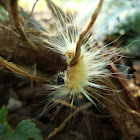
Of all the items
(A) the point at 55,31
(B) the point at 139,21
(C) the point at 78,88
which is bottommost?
(C) the point at 78,88

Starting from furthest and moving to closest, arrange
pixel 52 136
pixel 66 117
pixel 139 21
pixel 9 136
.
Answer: pixel 139 21, pixel 66 117, pixel 52 136, pixel 9 136

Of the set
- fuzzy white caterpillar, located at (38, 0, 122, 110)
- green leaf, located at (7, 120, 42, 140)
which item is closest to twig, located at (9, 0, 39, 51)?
fuzzy white caterpillar, located at (38, 0, 122, 110)

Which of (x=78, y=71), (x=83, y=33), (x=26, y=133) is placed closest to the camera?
(x=83, y=33)

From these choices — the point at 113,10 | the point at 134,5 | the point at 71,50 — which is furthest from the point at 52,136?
the point at 134,5

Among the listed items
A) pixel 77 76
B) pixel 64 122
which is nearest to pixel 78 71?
pixel 77 76

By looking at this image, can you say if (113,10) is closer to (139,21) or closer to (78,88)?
(139,21)

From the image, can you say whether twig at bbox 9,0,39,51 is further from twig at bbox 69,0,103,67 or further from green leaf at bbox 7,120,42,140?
green leaf at bbox 7,120,42,140

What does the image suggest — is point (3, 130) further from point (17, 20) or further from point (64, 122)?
point (17, 20)

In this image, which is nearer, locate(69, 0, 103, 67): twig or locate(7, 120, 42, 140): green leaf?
locate(69, 0, 103, 67): twig

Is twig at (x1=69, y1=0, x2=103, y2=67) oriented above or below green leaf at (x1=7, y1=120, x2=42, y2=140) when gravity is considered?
above
